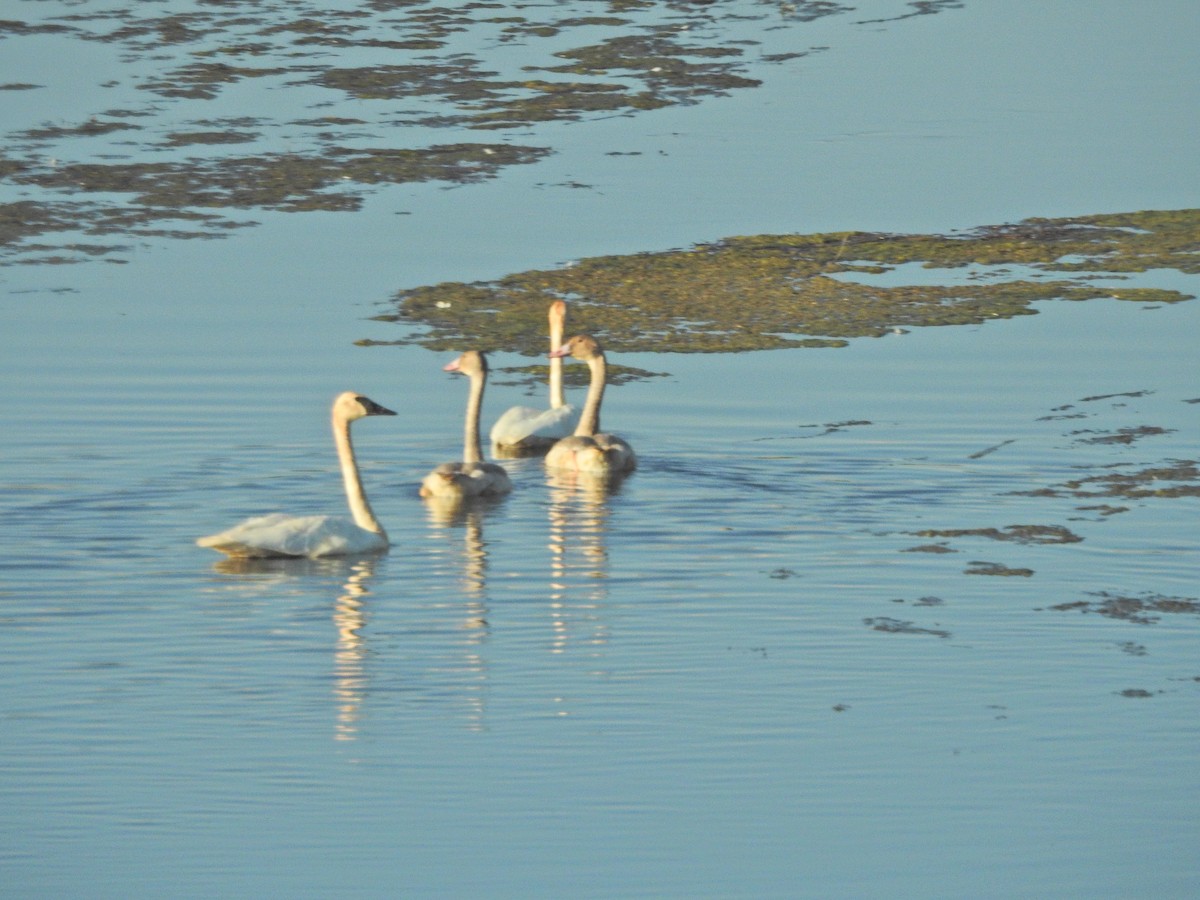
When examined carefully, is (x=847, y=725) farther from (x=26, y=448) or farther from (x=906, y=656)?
(x=26, y=448)

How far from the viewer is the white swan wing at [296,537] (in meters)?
13.3

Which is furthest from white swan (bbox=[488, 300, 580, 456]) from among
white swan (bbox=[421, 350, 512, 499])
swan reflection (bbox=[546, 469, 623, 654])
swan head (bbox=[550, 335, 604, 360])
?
white swan (bbox=[421, 350, 512, 499])

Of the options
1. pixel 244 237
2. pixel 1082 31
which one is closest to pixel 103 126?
pixel 244 237

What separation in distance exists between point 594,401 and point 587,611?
518cm

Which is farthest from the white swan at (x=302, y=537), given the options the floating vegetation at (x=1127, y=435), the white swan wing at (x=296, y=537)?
the floating vegetation at (x=1127, y=435)

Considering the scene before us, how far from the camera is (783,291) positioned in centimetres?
2148

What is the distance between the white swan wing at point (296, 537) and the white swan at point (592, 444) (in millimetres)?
2514

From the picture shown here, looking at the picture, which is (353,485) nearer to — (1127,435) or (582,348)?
(582,348)

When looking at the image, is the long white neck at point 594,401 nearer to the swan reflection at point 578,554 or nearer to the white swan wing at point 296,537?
the swan reflection at point 578,554

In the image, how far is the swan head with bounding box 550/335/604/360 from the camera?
683 inches

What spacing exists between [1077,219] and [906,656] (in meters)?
14.1

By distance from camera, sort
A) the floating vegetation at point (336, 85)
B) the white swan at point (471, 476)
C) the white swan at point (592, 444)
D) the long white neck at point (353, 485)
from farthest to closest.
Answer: the floating vegetation at point (336, 85) → the white swan at point (592, 444) → the white swan at point (471, 476) → the long white neck at point (353, 485)

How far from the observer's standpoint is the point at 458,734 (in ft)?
32.3

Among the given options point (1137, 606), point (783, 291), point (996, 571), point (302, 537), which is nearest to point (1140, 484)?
point (996, 571)
